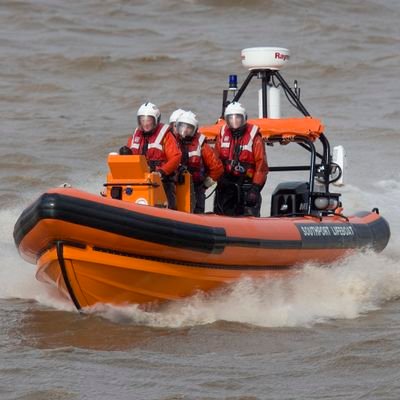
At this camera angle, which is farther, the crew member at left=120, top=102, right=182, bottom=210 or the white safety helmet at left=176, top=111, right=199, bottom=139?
the white safety helmet at left=176, top=111, right=199, bottom=139

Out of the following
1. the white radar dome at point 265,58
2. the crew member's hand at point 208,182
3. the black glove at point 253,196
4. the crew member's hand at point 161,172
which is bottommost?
the black glove at point 253,196

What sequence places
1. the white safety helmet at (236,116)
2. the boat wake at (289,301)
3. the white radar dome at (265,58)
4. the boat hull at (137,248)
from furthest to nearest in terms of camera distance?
the white radar dome at (265,58) < the white safety helmet at (236,116) < the boat wake at (289,301) < the boat hull at (137,248)

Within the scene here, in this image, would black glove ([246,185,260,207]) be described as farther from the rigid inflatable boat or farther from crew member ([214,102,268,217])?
the rigid inflatable boat

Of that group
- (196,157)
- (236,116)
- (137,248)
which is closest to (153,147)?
(196,157)

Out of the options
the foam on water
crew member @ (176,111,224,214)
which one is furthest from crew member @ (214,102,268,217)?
the foam on water

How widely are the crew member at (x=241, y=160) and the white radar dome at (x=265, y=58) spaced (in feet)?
2.47

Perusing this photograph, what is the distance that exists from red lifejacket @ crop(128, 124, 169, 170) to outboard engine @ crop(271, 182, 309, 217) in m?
1.34

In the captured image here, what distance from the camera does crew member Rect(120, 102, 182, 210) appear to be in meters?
7.05

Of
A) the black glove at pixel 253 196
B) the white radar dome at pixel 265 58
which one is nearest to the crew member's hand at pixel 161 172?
the black glove at pixel 253 196

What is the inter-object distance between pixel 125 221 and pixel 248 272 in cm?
112

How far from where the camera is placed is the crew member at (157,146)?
7055 mm

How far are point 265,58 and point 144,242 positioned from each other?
265 centimetres

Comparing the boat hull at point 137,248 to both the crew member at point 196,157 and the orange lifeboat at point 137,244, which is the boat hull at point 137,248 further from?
the crew member at point 196,157

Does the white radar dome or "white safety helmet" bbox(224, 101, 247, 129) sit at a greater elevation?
the white radar dome
